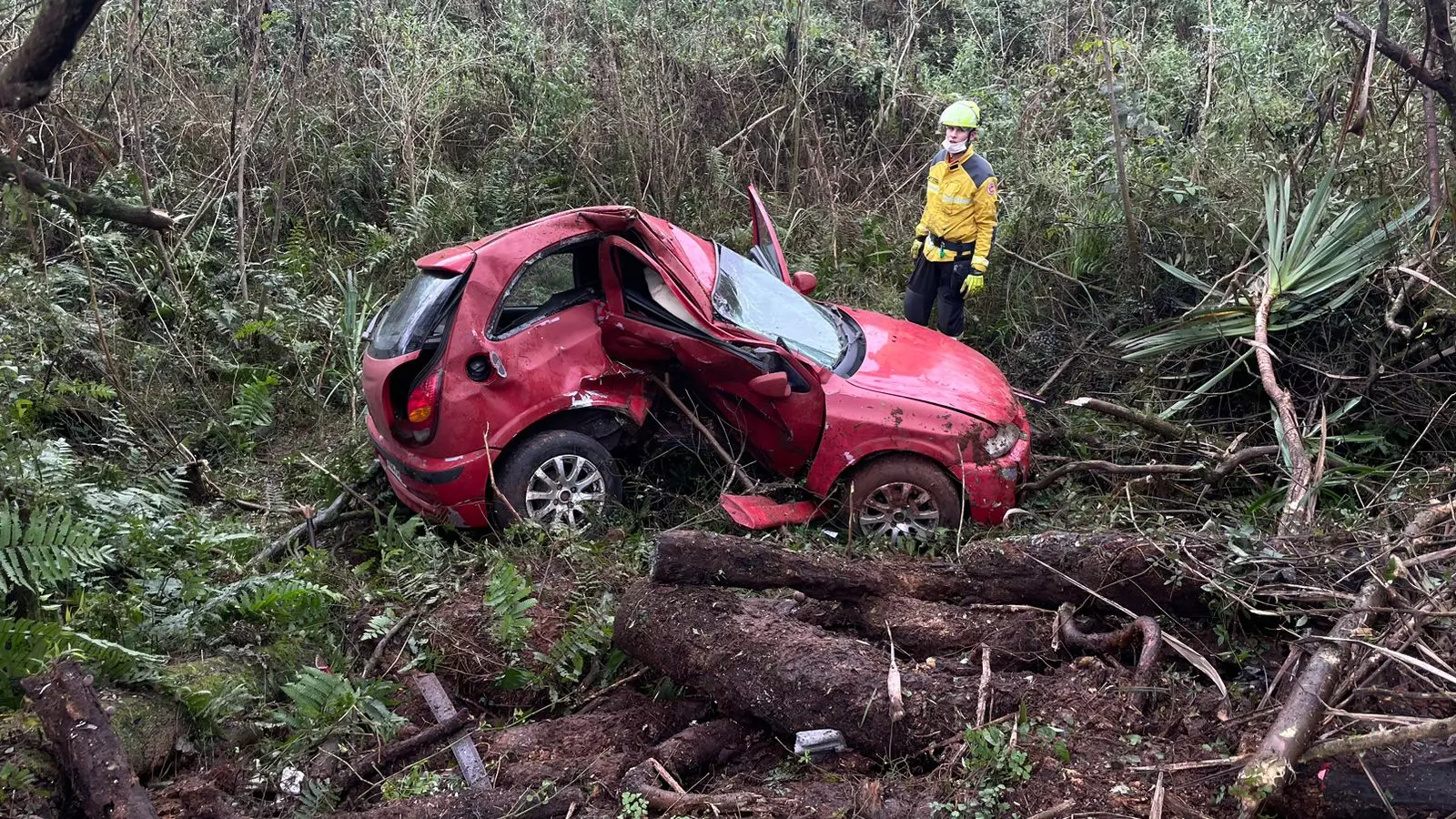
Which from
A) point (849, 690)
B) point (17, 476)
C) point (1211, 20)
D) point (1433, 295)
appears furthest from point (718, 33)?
point (849, 690)

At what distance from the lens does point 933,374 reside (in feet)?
18.2

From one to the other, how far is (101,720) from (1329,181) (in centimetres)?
655

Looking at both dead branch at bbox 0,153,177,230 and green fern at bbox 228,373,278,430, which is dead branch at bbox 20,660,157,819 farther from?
green fern at bbox 228,373,278,430

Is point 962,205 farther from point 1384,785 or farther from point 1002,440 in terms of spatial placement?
point 1384,785

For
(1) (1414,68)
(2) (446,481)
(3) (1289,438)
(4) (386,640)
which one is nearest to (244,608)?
(4) (386,640)

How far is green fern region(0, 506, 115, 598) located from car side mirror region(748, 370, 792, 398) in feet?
9.38

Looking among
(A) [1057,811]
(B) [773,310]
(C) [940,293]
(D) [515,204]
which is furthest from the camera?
(D) [515,204]

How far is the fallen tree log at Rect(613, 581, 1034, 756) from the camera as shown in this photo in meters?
3.36

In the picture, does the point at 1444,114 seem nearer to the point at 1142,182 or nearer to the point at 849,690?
the point at 1142,182

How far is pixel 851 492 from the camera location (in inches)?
207

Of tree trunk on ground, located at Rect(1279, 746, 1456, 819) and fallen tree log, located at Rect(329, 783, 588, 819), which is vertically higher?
tree trunk on ground, located at Rect(1279, 746, 1456, 819)

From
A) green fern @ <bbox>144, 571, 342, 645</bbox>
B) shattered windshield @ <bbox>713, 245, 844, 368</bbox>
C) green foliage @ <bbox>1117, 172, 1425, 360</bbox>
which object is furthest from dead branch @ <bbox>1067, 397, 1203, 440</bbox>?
green fern @ <bbox>144, 571, 342, 645</bbox>

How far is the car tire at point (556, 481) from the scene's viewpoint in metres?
5.35

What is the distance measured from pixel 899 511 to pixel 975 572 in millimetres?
1176
